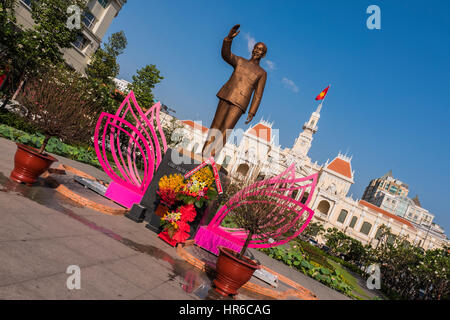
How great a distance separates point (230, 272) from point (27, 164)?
14.7 ft

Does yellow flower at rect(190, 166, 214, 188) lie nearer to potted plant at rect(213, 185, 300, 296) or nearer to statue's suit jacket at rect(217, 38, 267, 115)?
potted plant at rect(213, 185, 300, 296)

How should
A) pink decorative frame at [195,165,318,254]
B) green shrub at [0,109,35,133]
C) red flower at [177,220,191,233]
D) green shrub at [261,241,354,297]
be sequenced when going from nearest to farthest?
Result: red flower at [177,220,191,233] → pink decorative frame at [195,165,318,254] → green shrub at [261,241,354,297] → green shrub at [0,109,35,133]

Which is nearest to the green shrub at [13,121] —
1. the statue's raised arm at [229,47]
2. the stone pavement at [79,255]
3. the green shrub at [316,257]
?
the stone pavement at [79,255]

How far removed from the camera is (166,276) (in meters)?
4.11

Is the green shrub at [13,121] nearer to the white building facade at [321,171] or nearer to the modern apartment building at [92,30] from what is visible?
the modern apartment building at [92,30]

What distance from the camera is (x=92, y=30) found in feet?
98.0

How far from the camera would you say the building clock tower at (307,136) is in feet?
213

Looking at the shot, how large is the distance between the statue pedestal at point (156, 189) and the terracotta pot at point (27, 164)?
6.83 feet

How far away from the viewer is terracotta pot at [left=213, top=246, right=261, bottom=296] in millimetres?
4246

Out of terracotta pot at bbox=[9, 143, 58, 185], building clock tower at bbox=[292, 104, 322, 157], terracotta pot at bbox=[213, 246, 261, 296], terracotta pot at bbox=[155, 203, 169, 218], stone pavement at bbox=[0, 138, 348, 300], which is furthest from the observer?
building clock tower at bbox=[292, 104, 322, 157]

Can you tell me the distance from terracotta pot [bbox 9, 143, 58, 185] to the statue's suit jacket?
13.7 ft

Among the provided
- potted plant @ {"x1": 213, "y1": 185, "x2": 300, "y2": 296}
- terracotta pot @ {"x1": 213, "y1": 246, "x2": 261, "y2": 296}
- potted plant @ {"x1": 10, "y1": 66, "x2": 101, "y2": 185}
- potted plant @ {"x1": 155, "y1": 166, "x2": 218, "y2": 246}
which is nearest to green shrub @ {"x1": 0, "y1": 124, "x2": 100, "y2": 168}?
potted plant @ {"x1": 10, "y1": 66, "x2": 101, "y2": 185}
